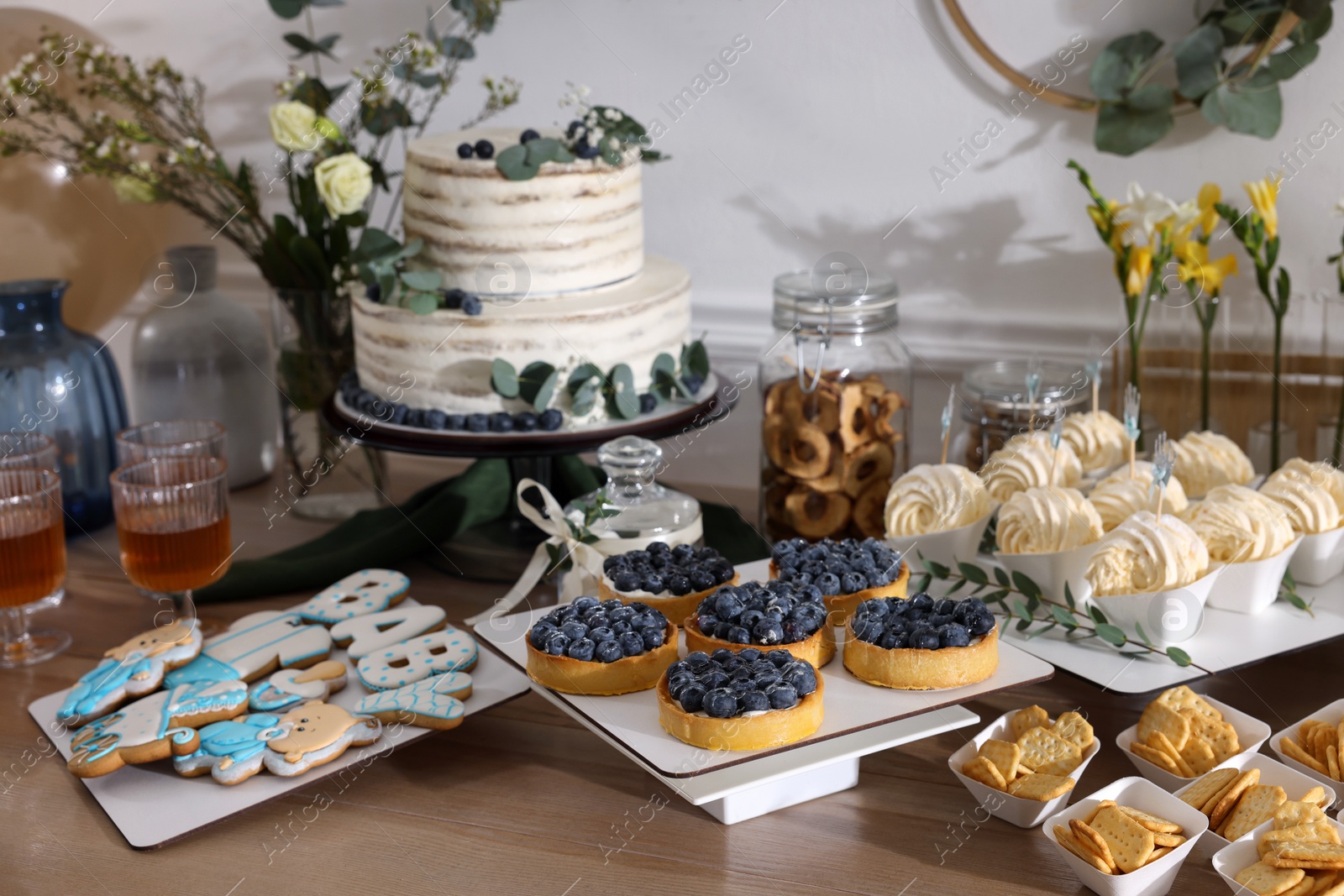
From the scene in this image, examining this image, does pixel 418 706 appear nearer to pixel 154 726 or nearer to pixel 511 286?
pixel 154 726

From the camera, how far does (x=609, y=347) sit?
4.06 ft

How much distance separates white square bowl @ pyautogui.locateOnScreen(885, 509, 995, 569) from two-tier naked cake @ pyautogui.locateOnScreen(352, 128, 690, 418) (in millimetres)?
339

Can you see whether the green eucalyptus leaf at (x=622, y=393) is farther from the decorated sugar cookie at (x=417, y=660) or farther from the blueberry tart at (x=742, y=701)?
the blueberry tart at (x=742, y=701)

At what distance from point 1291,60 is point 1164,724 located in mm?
788

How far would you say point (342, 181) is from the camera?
4.33 feet

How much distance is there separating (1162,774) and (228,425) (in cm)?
123

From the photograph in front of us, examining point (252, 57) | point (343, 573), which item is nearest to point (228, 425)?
point (343, 573)

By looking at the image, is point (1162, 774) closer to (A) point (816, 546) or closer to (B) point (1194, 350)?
(A) point (816, 546)

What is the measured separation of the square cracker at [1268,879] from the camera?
0.72m

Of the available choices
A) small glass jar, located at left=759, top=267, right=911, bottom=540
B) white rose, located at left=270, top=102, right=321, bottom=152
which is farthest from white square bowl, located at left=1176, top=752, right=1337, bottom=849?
white rose, located at left=270, top=102, right=321, bottom=152

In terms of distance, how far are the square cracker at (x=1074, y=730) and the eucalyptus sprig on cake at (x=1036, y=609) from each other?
3.2 inches

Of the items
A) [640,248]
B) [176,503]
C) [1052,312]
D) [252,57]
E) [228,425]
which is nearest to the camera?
[176,503]

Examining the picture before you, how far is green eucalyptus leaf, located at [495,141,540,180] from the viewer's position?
119 centimetres

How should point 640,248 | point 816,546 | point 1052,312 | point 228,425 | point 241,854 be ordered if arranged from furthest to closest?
1. point 228,425
2. point 1052,312
3. point 640,248
4. point 816,546
5. point 241,854
